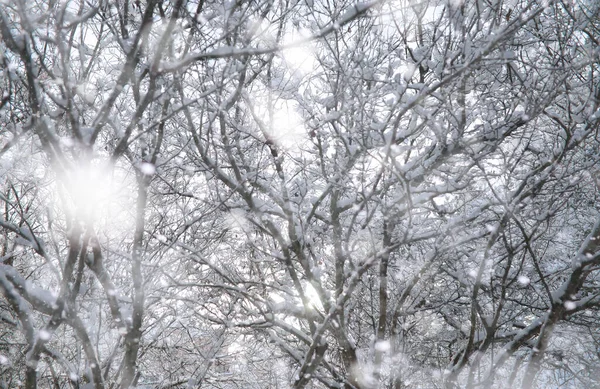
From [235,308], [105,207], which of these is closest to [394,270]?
[235,308]

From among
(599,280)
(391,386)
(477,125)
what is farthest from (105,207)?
(599,280)

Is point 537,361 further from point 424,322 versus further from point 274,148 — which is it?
point 424,322

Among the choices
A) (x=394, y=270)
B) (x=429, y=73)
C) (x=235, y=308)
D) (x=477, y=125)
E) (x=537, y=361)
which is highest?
(x=429, y=73)

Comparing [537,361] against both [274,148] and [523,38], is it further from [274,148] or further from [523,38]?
[274,148]

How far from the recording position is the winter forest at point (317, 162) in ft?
8.12

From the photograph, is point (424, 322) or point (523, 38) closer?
point (523, 38)

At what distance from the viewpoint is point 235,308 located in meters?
6.53

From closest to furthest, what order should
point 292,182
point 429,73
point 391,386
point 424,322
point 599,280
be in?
point 391,386, point 429,73, point 292,182, point 599,280, point 424,322

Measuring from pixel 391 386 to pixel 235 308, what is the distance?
9.81 feet

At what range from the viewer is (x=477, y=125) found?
459cm

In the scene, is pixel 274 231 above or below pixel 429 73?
below

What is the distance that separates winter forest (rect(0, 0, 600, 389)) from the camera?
2475 mm

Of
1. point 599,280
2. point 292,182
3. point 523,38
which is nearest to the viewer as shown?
point 523,38

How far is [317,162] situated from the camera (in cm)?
507
